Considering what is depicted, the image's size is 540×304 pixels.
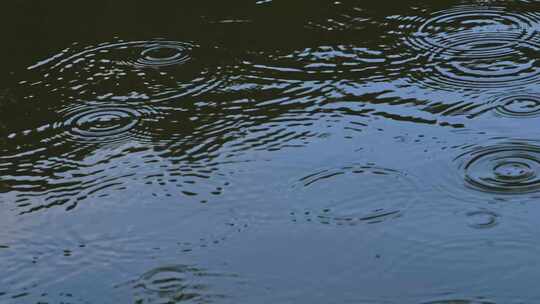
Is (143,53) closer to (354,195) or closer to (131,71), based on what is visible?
(131,71)

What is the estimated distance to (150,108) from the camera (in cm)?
244

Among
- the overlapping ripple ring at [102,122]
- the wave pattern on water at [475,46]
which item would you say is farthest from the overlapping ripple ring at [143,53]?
the wave pattern on water at [475,46]

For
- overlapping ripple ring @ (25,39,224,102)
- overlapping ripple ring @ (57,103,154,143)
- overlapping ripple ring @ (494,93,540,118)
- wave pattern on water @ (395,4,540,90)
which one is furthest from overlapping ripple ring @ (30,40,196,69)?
overlapping ripple ring @ (494,93,540,118)

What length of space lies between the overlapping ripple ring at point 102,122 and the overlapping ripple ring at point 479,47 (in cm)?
77

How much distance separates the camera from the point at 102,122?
2389 millimetres

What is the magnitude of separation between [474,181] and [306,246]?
16.5 inches

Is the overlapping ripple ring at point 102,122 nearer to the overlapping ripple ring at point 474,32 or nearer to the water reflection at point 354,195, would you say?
the water reflection at point 354,195

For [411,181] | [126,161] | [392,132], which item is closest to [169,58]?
[126,161]

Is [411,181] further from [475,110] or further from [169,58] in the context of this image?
[169,58]

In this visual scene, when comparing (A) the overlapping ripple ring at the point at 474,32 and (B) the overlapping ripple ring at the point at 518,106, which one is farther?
(A) the overlapping ripple ring at the point at 474,32

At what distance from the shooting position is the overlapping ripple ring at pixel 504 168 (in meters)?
1.98

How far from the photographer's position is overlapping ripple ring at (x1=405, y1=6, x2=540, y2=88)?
7.97 feet

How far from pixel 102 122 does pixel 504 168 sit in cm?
101

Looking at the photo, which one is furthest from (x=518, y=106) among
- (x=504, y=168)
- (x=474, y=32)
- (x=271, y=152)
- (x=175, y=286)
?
(x=175, y=286)
